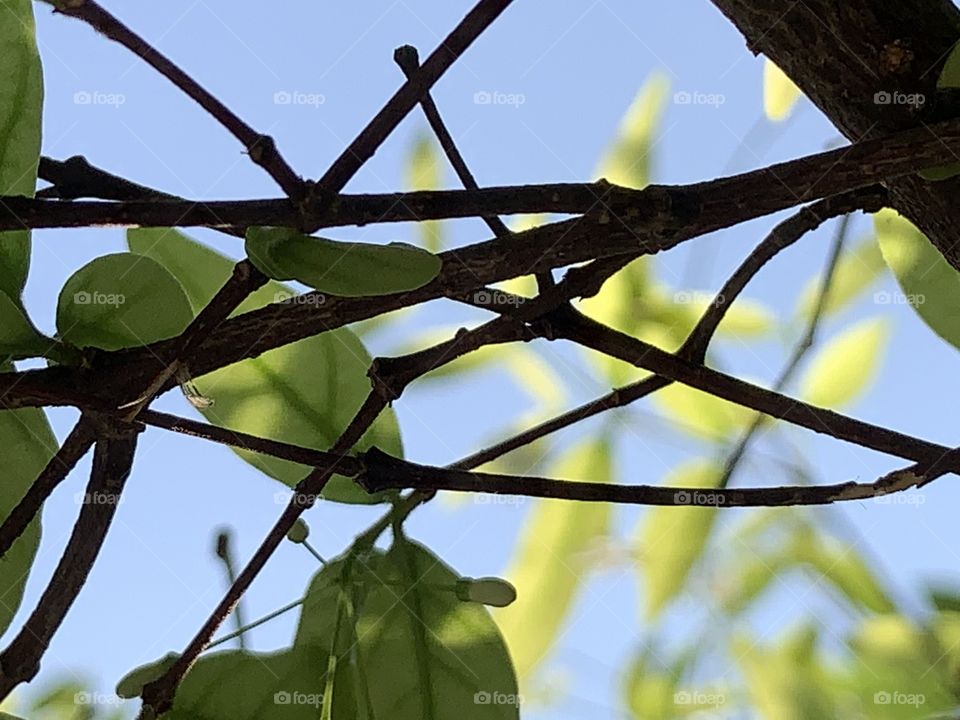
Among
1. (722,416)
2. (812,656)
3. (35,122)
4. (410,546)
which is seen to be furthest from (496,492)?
(812,656)

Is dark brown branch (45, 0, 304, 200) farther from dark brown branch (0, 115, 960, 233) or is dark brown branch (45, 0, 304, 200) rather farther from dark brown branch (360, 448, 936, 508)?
dark brown branch (360, 448, 936, 508)

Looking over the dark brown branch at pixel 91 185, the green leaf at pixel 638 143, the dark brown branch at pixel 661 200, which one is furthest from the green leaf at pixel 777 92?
the dark brown branch at pixel 91 185

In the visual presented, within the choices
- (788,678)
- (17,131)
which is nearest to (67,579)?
(17,131)

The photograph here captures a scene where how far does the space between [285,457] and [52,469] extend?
67mm

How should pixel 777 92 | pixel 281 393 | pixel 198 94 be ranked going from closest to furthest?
pixel 198 94 → pixel 281 393 → pixel 777 92

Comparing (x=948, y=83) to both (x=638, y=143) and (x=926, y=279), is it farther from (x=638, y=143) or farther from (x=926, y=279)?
(x=638, y=143)

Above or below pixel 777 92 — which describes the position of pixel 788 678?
below

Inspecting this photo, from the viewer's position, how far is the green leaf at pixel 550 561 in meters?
0.55

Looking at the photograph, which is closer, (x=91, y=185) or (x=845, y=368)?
(x=91, y=185)

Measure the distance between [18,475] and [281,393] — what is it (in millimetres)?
91

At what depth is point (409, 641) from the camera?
1.07 feet

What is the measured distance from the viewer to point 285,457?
0.99 feet

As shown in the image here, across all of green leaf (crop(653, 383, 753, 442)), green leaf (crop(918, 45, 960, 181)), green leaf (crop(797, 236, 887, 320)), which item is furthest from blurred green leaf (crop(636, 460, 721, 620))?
green leaf (crop(918, 45, 960, 181))

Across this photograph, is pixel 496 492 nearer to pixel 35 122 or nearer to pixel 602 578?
pixel 35 122
